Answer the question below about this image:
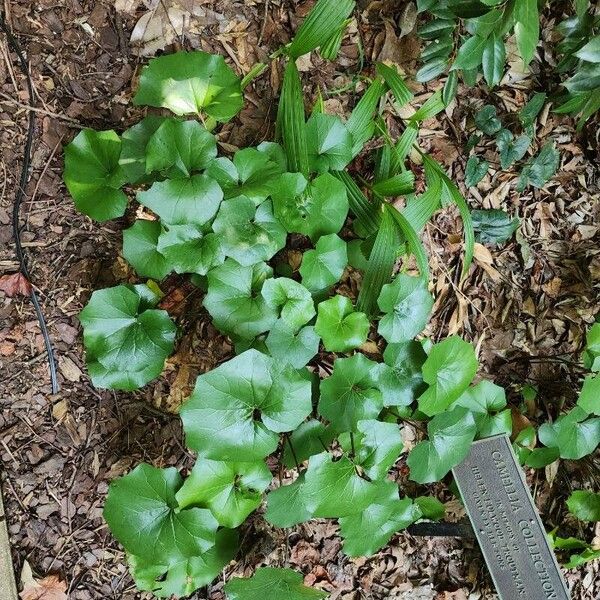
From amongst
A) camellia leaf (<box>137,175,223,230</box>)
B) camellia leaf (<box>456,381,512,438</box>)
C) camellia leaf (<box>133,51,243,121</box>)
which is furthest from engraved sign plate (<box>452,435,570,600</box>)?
camellia leaf (<box>133,51,243,121</box>)

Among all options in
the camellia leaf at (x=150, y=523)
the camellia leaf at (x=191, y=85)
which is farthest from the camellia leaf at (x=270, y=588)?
the camellia leaf at (x=191, y=85)

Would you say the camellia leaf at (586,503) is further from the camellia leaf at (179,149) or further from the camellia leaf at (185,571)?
the camellia leaf at (179,149)

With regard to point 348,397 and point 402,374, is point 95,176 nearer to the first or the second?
point 348,397

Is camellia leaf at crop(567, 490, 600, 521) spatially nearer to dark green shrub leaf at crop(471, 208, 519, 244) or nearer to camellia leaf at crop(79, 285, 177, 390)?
dark green shrub leaf at crop(471, 208, 519, 244)

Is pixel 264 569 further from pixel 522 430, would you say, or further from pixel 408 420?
pixel 522 430

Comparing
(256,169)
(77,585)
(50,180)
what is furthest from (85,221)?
(77,585)
